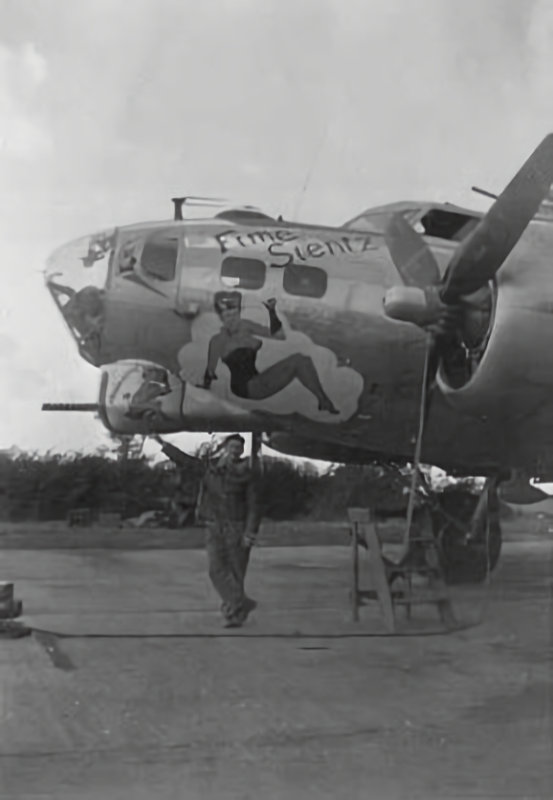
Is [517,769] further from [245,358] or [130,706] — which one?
[245,358]

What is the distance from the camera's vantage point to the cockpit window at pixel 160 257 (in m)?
4.17

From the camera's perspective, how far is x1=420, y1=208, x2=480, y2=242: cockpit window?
4152mm

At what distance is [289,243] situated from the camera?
13.6 ft

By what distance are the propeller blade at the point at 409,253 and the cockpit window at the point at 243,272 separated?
542mm

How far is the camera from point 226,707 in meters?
3.04

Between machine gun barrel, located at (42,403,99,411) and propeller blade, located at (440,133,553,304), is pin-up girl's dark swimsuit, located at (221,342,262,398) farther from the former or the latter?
propeller blade, located at (440,133,553,304)

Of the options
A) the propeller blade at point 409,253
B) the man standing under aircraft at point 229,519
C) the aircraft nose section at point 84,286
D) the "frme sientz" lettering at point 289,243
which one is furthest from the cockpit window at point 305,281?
the aircraft nose section at point 84,286

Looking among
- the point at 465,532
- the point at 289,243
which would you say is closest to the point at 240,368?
the point at 289,243

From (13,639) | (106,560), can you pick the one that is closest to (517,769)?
(13,639)

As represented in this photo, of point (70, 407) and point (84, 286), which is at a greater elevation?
point (84, 286)

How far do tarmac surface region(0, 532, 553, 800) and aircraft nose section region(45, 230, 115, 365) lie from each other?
93cm

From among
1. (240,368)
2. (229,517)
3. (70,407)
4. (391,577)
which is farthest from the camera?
(240,368)

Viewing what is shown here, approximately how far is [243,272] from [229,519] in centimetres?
103

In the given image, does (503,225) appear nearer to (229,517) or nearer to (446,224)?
(446,224)
